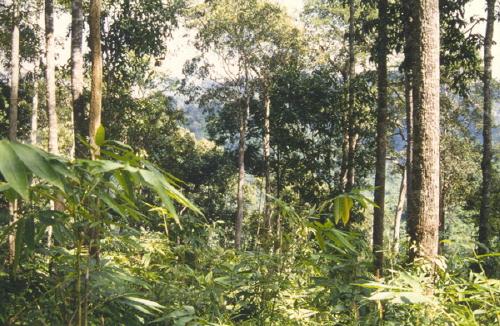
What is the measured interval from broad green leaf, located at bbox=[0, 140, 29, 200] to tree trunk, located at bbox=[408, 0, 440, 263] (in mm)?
3334

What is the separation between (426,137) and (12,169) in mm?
3743

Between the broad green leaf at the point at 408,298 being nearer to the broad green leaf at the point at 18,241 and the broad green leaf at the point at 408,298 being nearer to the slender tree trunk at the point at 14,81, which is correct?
the broad green leaf at the point at 18,241

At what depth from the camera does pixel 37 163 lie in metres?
0.71

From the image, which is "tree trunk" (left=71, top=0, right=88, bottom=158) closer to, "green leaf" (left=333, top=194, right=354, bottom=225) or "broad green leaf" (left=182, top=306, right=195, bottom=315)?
"broad green leaf" (left=182, top=306, right=195, bottom=315)

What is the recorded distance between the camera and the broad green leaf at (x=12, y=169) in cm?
66

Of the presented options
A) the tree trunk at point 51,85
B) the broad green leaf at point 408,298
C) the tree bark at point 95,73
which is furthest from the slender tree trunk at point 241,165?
the broad green leaf at point 408,298

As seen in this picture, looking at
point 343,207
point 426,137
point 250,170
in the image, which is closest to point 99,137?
point 343,207

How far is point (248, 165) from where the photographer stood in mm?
20594

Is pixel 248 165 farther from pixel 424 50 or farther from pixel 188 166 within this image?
pixel 424 50

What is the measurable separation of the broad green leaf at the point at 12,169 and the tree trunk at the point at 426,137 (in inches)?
131

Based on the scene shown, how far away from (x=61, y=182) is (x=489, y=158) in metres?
10.1

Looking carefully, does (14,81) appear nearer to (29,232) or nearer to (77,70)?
(77,70)

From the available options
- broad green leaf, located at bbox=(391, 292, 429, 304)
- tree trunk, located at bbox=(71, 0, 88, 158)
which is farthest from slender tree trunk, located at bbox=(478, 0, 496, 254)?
broad green leaf, located at bbox=(391, 292, 429, 304)

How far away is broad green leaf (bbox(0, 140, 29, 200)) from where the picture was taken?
2.17 feet
